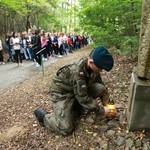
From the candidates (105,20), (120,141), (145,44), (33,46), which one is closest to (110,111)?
(120,141)

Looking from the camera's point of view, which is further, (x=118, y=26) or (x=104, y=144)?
(x=118, y=26)

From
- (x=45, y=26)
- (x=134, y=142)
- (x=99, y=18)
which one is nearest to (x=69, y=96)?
(x=134, y=142)

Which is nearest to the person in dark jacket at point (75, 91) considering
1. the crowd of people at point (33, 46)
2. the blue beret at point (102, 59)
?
the blue beret at point (102, 59)

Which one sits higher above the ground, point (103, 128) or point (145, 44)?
point (145, 44)

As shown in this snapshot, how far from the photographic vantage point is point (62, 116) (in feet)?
15.3

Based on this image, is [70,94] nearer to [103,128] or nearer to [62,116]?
[62,116]

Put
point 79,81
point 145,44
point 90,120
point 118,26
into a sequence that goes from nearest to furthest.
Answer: point 145,44, point 79,81, point 90,120, point 118,26

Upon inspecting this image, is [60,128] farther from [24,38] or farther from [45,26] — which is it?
[45,26]

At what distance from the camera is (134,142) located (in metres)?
4.16

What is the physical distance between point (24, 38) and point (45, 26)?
17.7 meters

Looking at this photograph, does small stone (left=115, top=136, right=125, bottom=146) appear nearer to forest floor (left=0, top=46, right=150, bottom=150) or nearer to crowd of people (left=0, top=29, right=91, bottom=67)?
forest floor (left=0, top=46, right=150, bottom=150)

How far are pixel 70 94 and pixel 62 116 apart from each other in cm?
42

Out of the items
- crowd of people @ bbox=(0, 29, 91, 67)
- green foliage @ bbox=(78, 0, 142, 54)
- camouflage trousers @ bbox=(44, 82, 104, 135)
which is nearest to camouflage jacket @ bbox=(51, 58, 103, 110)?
camouflage trousers @ bbox=(44, 82, 104, 135)

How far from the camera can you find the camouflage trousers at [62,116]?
457 cm
